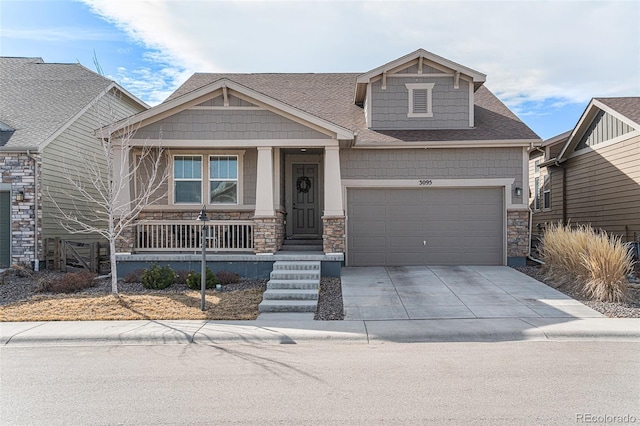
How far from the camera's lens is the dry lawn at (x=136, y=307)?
9180mm

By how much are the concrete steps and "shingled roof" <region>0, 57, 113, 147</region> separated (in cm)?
845

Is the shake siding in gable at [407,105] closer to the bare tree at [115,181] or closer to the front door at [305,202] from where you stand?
the front door at [305,202]

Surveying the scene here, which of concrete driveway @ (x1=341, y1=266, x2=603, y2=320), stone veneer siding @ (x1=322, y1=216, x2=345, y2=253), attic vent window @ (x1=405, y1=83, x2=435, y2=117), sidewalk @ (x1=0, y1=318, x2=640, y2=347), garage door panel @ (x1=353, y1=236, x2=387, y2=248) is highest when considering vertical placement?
attic vent window @ (x1=405, y1=83, x2=435, y2=117)

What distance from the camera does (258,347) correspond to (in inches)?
292

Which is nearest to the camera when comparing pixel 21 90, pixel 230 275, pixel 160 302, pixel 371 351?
pixel 371 351

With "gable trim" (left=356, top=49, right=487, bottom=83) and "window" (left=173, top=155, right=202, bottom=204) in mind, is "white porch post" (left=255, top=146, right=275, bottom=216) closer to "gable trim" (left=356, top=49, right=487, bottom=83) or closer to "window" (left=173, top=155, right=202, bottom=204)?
"window" (left=173, top=155, right=202, bottom=204)

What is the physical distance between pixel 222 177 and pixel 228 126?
6.27 ft

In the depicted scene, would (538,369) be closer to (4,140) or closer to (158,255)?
(158,255)

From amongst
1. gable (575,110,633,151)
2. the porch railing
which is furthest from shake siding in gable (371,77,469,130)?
the porch railing

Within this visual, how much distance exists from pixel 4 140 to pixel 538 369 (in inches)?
595

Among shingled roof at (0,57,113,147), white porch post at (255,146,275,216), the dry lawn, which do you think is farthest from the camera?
shingled roof at (0,57,113,147)

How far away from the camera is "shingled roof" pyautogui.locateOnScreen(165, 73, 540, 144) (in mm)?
14445

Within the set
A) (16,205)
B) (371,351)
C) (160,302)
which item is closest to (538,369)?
(371,351)

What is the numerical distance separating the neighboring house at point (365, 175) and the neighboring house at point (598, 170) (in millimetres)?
3067
